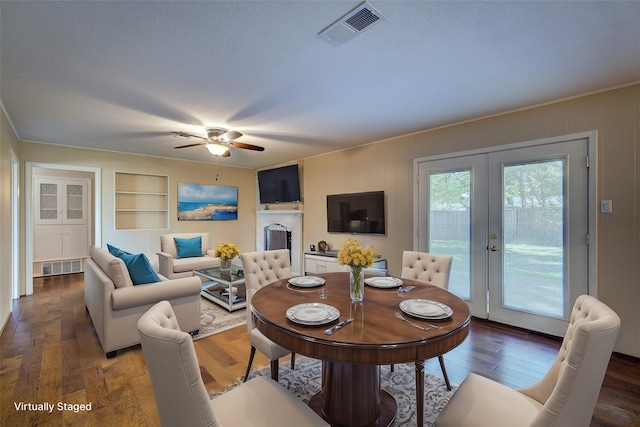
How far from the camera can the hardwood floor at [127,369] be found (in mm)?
1822

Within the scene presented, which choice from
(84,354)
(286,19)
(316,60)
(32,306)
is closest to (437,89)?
(316,60)

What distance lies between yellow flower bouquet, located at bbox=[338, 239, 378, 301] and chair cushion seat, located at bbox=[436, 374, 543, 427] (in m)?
0.67

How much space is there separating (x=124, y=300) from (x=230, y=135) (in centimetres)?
222

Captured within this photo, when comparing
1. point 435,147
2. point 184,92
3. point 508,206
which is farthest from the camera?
point 435,147

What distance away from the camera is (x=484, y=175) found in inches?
134

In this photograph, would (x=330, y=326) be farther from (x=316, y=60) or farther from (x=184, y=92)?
(x=184, y=92)

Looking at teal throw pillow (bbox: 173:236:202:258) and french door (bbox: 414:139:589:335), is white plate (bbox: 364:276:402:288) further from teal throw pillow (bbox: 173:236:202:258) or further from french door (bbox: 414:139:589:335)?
teal throw pillow (bbox: 173:236:202:258)

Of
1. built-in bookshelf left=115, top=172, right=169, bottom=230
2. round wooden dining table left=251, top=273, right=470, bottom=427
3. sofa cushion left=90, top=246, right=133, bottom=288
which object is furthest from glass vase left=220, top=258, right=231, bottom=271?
built-in bookshelf left=115, top=172, right=169, bottom=230

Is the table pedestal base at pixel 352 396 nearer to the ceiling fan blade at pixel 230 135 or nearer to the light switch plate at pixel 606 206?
the light switch plate at pixel 606 206

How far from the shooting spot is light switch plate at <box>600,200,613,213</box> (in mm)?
2623

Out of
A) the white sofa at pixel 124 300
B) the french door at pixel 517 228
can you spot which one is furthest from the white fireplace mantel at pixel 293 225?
the white sofa at pixel 124 300

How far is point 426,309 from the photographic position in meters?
1.48

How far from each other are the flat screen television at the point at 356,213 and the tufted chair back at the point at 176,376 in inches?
147

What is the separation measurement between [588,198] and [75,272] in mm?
8713
